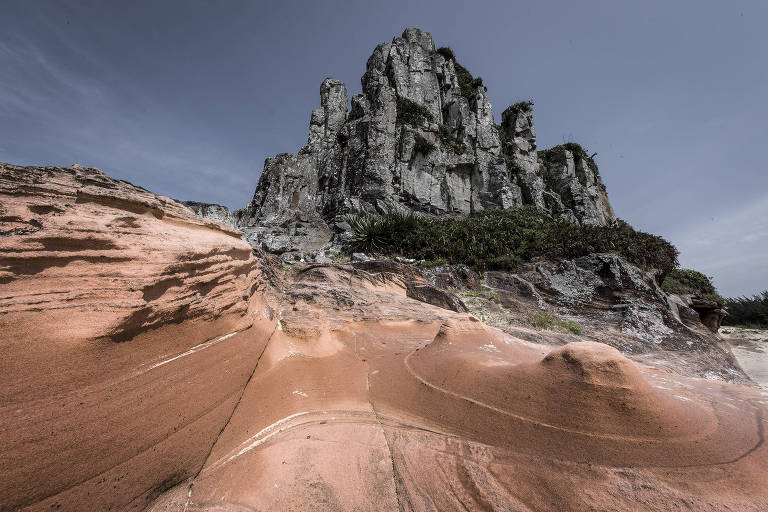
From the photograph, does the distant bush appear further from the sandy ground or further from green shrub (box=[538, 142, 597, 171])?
green shrub (box=[538, 142, 597, 171])

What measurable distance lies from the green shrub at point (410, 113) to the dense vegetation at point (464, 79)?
762 cm

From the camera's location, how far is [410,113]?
22.8 m

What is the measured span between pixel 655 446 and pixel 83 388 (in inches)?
130

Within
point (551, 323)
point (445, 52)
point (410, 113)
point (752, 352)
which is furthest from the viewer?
point (445, 52)

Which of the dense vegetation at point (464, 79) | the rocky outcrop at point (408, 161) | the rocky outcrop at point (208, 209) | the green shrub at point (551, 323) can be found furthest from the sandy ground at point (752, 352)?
the dense vegetation at point (464, 79)

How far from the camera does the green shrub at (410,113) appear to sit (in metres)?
22.4

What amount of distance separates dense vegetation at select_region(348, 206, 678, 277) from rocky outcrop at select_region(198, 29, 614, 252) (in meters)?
3.39

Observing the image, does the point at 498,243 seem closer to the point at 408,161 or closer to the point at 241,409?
the point at 408,161

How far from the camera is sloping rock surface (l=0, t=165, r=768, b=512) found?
149 centimetres

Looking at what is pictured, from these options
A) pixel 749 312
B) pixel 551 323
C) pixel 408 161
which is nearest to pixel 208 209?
pixel 408 161

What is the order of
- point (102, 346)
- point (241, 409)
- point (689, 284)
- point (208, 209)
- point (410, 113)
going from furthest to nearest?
point (410, 113)
point (689, 284)
point (208, 209)
point (241, 409)
point (102, 346)

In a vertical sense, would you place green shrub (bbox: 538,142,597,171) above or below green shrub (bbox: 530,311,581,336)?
above

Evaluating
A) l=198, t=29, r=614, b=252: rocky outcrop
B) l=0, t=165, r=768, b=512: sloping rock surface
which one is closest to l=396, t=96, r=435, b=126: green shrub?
l=198, t=29, r=614, b=252: rocky outcrop

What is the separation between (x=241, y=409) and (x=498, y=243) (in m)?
11.8
